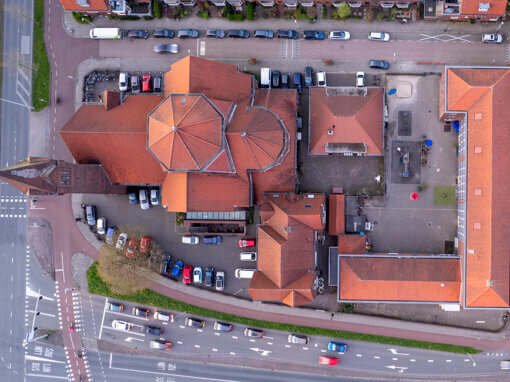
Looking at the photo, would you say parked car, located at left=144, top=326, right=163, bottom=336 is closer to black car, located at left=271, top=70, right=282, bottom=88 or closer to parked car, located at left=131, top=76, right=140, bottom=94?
parked car, located at left=131, top=76, right=140, bottom=94

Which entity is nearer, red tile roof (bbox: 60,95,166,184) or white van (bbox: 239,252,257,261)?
red tile roof (bbox: 60,95,166,184)

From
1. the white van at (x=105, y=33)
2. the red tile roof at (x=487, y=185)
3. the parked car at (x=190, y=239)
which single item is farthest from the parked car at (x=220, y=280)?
the white van at (x=105, y=33)

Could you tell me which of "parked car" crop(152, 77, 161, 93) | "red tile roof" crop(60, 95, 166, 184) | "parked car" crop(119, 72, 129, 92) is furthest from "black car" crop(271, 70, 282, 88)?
"parked car" crop(119, 72, 129, 92)

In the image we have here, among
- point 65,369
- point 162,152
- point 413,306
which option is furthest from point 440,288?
point 65,369

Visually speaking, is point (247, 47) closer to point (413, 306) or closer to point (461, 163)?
point (461, 163)

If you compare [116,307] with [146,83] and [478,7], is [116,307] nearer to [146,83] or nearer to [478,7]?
[146,83]

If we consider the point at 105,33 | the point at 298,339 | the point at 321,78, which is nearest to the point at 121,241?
the point at 298,339

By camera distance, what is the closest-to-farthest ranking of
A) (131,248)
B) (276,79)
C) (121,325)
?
(131,248) < (276,79) < (121,325)
